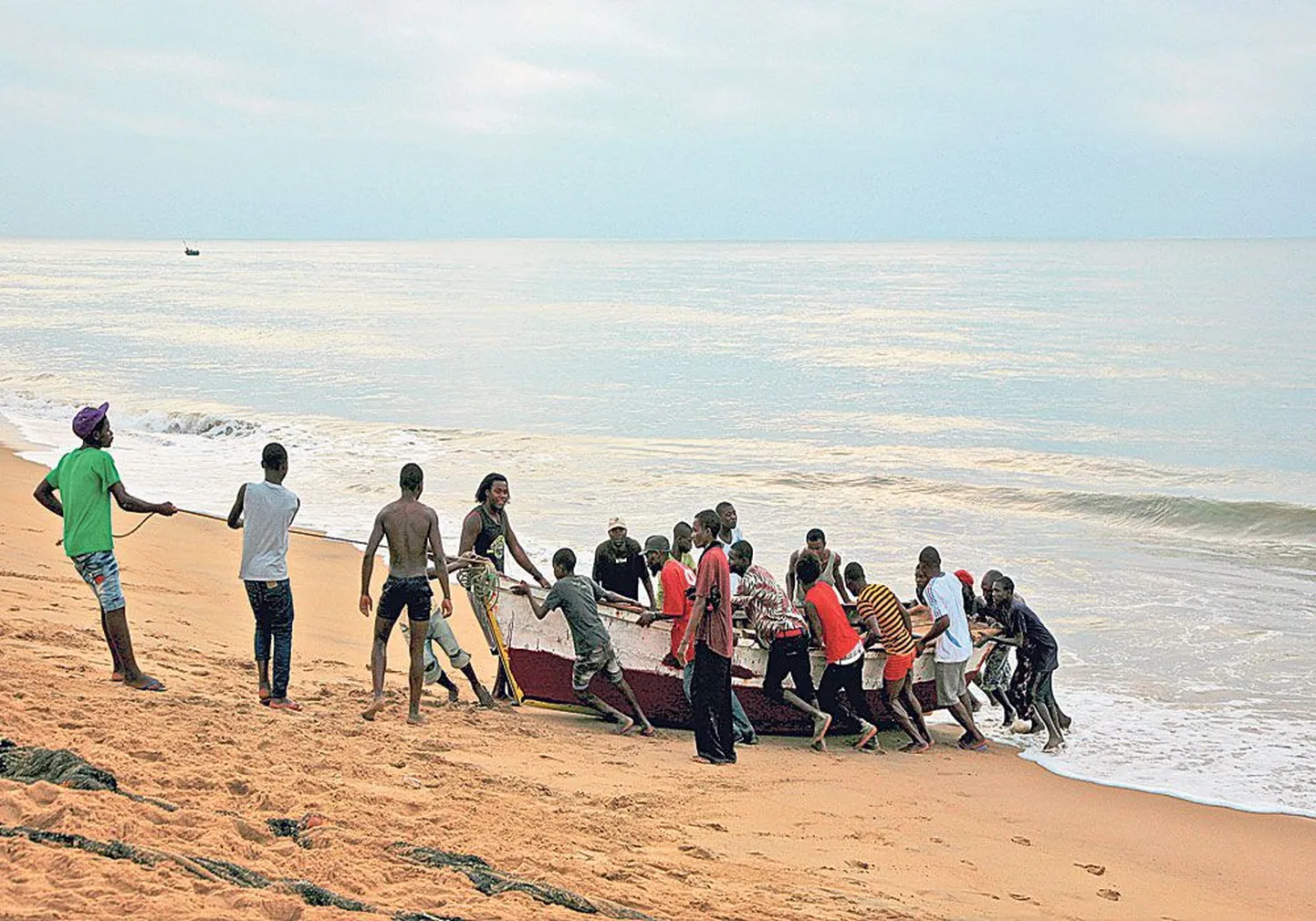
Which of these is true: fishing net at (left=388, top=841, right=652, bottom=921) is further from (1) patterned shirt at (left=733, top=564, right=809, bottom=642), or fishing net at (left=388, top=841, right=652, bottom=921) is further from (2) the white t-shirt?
(2) the white t-shirt

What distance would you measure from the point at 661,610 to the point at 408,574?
7.05 feet

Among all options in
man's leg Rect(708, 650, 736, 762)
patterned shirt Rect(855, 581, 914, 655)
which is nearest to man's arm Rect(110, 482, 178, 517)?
man's leg Rect(708, 650, 736, 762)

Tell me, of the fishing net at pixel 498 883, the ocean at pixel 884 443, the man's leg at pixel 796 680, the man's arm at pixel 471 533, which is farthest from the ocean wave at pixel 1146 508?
the fishing net at pixel 498 883

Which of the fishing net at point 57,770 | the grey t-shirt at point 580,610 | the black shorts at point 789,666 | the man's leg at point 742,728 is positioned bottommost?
the man's leg at point 742,728

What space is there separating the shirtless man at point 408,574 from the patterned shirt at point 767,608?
7.24 feet

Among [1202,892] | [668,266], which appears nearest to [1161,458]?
[1202,892]

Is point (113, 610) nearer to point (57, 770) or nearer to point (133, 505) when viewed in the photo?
point (133, 505)

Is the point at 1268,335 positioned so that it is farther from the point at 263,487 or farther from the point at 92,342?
the point at 263,487

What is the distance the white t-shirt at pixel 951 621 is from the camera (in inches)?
382

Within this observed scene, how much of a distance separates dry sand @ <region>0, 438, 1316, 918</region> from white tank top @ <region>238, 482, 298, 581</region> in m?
0.88

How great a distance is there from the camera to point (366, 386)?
41469 mm

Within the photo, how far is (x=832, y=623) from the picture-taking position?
30.5ft

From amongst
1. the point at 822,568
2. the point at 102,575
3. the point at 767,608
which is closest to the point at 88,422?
the point at 102,575

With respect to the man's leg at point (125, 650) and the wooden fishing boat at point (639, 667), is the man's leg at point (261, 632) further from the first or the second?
the wooden fishing boat at point (639, 667)
